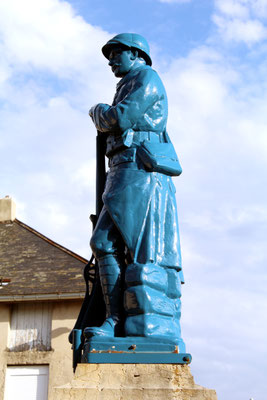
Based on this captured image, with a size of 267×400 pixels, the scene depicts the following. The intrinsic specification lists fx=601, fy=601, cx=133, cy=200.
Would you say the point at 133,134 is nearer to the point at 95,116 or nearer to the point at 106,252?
the point at 95,116

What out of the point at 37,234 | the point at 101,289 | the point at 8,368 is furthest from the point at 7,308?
the point at 101,289

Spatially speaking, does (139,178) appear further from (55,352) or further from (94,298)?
(55,352)

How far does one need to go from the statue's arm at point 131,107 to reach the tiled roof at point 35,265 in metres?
11.2

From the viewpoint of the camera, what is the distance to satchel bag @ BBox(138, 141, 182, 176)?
5.19 meters

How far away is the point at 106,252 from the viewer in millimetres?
5066

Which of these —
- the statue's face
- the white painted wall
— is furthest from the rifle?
the white painted wall

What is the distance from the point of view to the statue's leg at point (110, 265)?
488 cm

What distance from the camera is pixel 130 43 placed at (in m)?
5.72


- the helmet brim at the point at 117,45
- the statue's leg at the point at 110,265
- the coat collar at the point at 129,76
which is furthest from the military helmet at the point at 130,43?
the statue's leg at the point at 110,265

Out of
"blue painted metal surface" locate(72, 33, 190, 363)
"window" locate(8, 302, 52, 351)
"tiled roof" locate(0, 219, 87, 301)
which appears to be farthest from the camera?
"window" locate(8, 302, 52, 351)

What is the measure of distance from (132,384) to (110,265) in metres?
1.04

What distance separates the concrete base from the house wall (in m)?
12.2

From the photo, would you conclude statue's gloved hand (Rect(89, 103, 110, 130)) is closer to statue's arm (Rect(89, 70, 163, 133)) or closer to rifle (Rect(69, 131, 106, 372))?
statue's arm (Rect(89, 70, 163, 133))

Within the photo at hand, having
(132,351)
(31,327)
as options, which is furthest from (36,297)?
(132,351)
